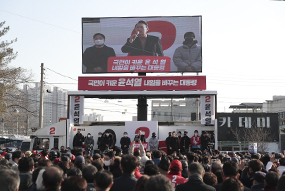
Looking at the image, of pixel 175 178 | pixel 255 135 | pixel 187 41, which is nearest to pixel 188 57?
pixel 187 41

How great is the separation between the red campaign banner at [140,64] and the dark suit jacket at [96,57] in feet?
1.82

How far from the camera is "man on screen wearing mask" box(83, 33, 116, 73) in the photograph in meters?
28.4

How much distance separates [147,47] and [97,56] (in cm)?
392

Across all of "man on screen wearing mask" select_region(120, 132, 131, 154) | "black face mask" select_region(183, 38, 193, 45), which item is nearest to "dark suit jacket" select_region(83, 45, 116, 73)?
"black face mask" select_region(183, 38, 193, 45)

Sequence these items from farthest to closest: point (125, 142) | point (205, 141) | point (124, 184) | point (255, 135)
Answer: point (255, 135) → point (125, 142) → point (205, 141) → point (124, 184)

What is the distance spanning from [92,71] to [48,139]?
658 centimetres

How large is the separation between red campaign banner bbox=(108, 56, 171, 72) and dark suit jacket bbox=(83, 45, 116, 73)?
55 cm

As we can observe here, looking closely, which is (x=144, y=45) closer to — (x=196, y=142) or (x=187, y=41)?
(x=187, y=41)

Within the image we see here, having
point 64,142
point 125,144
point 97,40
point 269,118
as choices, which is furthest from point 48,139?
point 269,118

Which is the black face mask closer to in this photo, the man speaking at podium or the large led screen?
the large led screen

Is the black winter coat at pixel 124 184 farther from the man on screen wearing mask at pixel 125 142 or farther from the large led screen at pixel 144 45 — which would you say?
the large led screen at pixel 144 45

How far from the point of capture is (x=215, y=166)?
8344mm

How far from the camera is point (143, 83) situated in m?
26.5

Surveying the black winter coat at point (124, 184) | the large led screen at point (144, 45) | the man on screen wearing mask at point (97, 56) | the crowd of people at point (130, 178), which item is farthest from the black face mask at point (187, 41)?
the black winter coat at point (124, 184)
